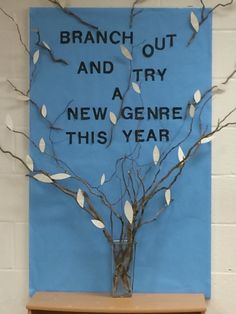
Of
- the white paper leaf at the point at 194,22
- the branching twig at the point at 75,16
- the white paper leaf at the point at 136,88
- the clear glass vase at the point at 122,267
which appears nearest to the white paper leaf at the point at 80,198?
the clear glass vase at the point at 122,267

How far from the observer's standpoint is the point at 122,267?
1592mm

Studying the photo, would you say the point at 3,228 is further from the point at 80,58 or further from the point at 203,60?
the point at 203,60

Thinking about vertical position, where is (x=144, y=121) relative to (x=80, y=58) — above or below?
below

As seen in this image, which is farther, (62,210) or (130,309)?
(62,210)

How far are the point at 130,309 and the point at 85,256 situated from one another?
0.84ft

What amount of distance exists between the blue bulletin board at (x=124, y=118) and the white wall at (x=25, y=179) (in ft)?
0.11

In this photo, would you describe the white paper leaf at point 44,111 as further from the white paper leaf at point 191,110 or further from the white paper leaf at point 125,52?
the white paper leaf at point 191,110

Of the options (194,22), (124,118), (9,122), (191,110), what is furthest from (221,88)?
(9,122)

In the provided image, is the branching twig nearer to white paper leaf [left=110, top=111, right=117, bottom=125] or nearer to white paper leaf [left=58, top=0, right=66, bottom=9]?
white paper leaf [left=58, top=0, right=66, bottom=9]

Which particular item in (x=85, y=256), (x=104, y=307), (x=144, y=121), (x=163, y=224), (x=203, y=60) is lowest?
(x=104, y=307)

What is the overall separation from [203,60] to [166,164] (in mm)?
361

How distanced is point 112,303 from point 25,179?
50 centimetres

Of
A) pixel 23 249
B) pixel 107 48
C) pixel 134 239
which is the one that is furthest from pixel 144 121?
pixel 23 249

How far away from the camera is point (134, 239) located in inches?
63.9
